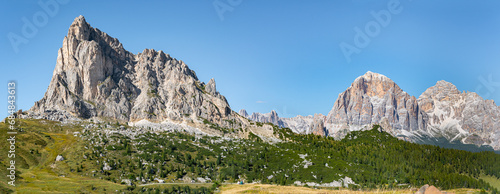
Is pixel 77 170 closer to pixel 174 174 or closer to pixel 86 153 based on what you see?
pixel 86 153

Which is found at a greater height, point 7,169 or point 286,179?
point 7,169

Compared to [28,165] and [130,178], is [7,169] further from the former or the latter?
[130,178]

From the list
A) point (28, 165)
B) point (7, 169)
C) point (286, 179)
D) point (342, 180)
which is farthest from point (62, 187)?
point (342, 180)

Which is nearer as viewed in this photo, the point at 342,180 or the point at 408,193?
the point at 408,193

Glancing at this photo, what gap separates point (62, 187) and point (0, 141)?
95673 mm

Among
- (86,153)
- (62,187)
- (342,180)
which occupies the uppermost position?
(86,153)

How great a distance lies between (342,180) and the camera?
195 metres

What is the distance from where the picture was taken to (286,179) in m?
198

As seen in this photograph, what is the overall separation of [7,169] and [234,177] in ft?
379

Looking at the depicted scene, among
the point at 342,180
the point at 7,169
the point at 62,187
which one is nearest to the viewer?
the point at 62,187

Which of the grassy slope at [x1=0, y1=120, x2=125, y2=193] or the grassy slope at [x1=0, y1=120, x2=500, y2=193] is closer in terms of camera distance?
the grassy slope at [x1=0, y1=120, x2=500, y2=193]

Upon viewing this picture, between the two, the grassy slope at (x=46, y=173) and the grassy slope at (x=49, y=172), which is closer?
the grassy slope at (x=49, y=172)

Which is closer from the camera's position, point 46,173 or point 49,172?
point 46,173

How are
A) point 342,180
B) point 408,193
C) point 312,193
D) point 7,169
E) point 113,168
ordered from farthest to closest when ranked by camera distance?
point 342,180 < point 113,168 < point 7,169 < point 312,193 < point 408,193
